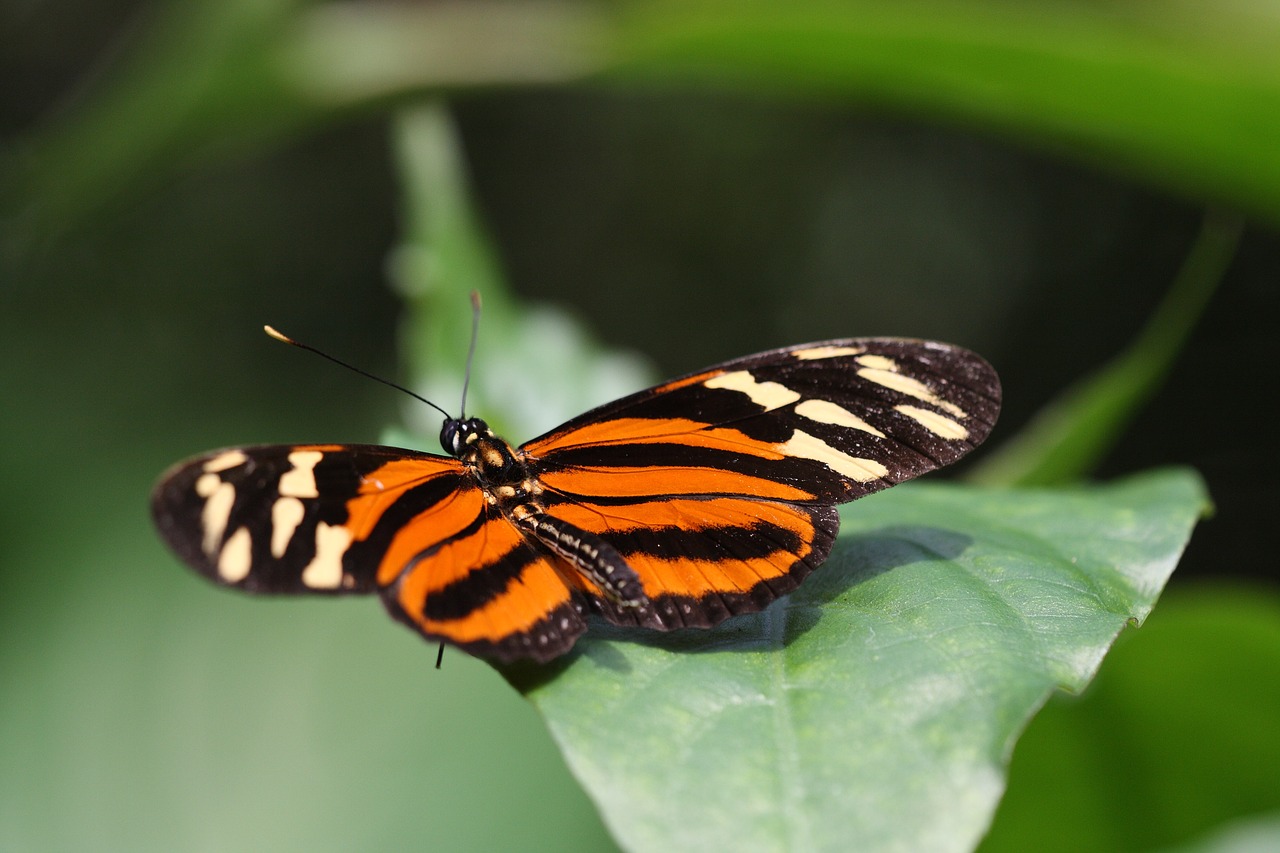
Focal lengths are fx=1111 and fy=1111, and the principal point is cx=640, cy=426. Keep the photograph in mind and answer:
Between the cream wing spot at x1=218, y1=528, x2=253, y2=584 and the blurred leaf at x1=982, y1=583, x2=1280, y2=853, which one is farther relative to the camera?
the blurred leaf at x1=982, y1=583, x2=1280, y2=853

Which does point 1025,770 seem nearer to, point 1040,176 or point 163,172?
point 163,172

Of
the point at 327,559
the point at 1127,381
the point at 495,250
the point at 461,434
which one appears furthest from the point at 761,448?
the point at 495,250

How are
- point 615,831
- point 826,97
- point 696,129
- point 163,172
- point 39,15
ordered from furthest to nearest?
point 696,129 → point 39,15 → point 163,172 → point 826,97 → point 615,831

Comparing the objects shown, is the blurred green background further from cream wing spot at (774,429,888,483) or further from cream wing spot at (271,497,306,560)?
cream wing spot at (271,497,306,560)

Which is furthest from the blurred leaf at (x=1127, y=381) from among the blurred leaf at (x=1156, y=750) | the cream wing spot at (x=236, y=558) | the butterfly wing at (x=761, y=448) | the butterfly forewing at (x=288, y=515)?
the cream wing spot at (x=236, y=558)

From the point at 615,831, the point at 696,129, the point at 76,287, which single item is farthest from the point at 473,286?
the point at 696,129

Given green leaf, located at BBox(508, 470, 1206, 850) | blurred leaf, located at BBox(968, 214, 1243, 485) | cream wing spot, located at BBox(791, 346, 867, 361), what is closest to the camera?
green leaf, located at BBox(508, 470, 1206, 850)

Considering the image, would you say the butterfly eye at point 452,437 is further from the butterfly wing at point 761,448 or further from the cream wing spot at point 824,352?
the cream wing spot at point 824,352

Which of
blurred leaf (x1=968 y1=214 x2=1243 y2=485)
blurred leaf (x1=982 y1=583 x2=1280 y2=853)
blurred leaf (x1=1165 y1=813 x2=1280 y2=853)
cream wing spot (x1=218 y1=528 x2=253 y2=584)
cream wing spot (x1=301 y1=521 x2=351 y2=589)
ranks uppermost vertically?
cream wing spot (x1=218 y1=528 x2=253 y2=584)

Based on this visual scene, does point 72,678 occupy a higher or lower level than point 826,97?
lower

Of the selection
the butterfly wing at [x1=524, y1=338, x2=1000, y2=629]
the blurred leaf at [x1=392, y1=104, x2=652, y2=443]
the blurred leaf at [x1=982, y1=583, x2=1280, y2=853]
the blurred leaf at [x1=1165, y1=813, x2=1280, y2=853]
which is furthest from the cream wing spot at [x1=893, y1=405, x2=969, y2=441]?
the blurred leaf at [x1=392, y1=104, x2=652, y2=443]
